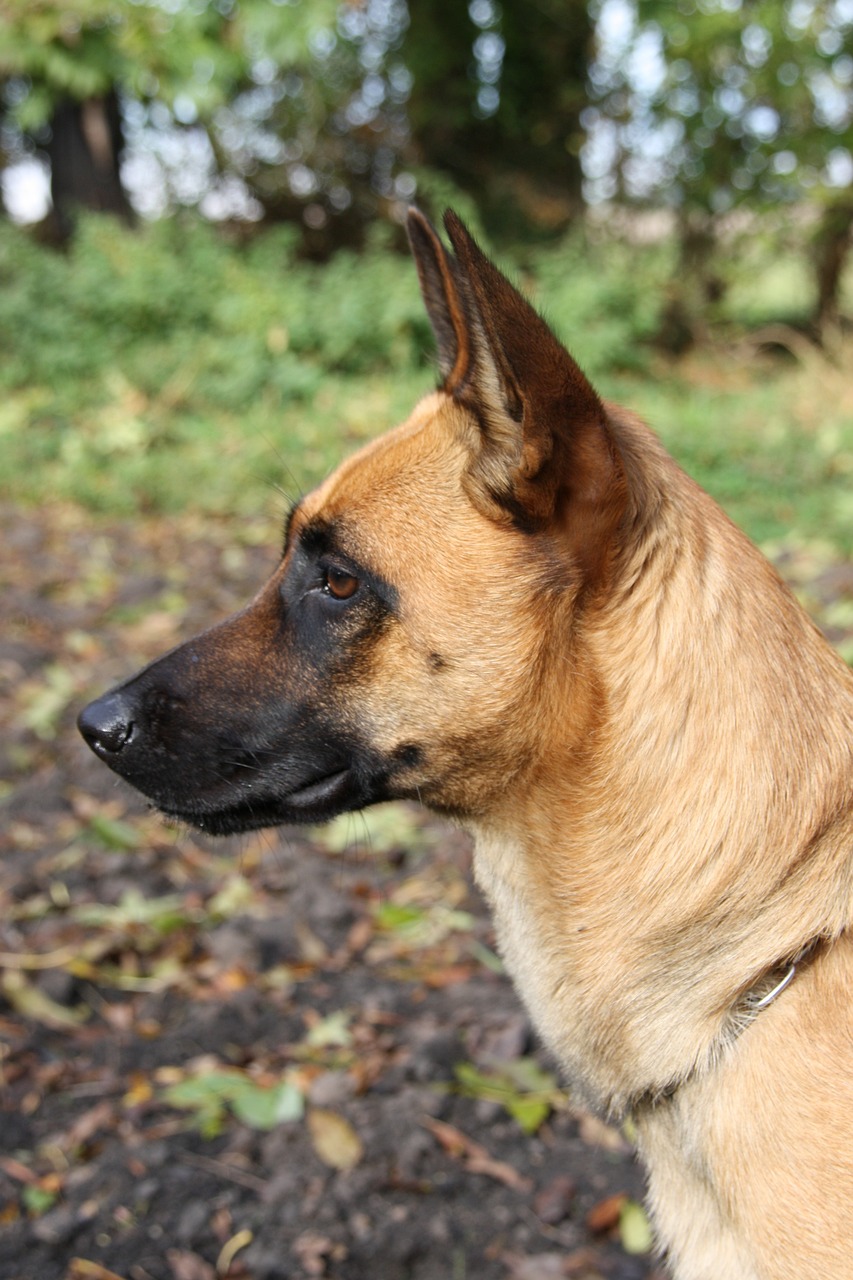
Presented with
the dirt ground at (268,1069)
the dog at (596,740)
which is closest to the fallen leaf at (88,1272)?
the dirt ground at (268,1069)

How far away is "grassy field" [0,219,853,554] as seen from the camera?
327 inches

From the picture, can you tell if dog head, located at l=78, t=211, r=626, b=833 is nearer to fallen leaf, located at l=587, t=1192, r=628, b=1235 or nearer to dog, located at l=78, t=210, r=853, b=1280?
dog, located at l=78, t=210, r=853, b=1280

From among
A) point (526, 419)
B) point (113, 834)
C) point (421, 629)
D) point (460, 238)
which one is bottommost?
point (113, 834)

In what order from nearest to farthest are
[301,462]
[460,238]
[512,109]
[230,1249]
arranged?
[460,238], [230,1249], [301,462], [512,109]

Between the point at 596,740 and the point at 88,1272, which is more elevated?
the point at 596,740

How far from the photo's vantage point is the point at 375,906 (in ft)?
13.0

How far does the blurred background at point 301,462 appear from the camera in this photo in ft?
9.01

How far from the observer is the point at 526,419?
180 cm

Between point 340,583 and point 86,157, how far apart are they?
493 inches

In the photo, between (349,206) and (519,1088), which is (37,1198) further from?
(349,206)

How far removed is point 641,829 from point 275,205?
13.4 metres

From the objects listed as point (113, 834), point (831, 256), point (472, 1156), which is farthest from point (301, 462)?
point (831, 256)

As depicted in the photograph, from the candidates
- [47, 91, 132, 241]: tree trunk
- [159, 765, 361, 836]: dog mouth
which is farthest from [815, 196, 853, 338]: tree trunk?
[159, 765, 361, 836]: dog mouth

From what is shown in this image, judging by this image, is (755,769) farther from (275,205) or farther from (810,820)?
(275,205)
